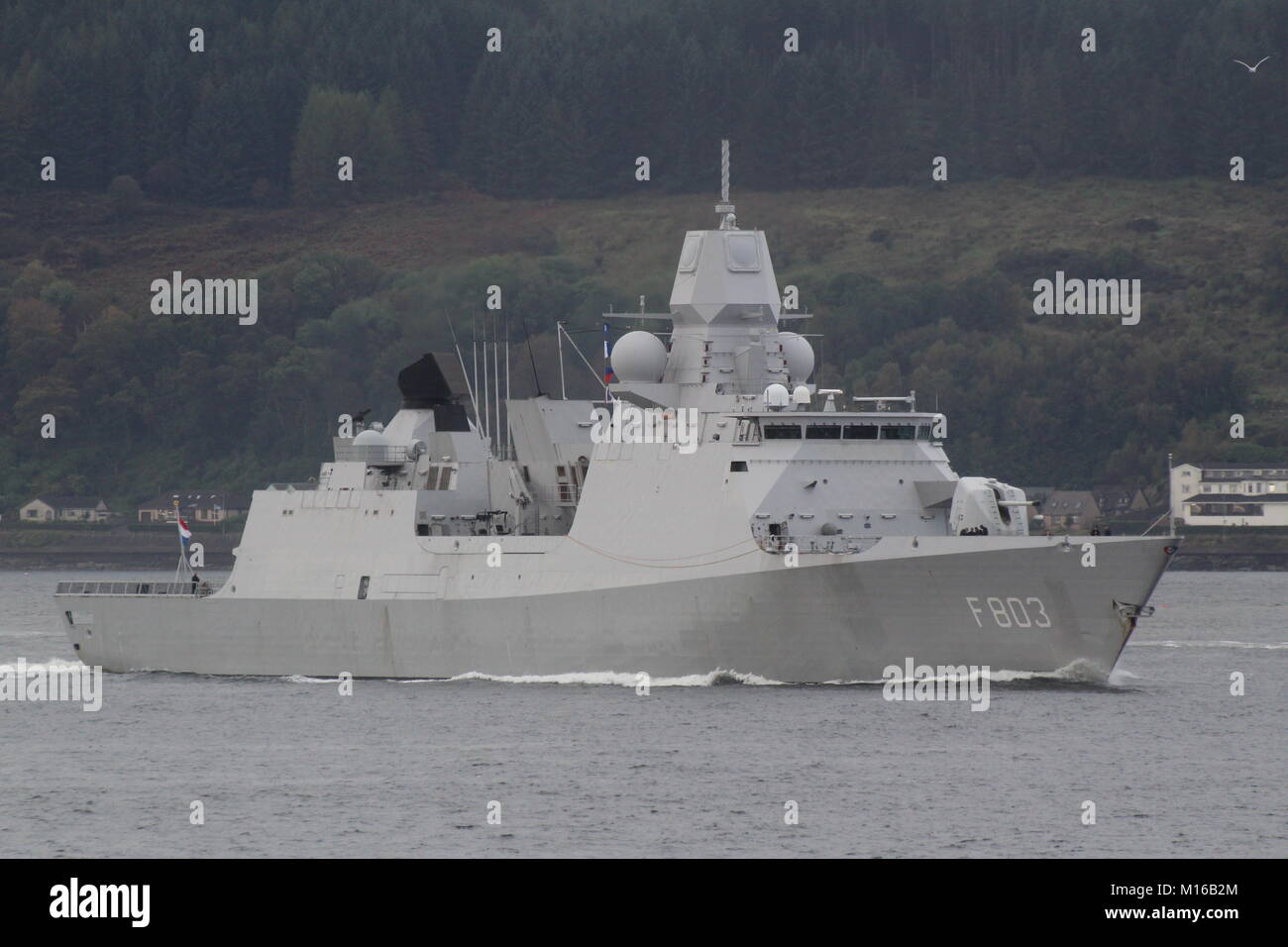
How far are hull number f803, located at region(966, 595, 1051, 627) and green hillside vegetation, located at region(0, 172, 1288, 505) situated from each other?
1623 inches

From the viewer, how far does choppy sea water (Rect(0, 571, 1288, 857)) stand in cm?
2300

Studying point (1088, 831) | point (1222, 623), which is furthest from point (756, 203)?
point (1088, 831)

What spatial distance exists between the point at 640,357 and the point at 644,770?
11779 mm

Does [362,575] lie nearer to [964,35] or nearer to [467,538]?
[467,538]

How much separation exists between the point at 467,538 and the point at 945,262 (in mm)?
68474

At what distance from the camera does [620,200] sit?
336 ft

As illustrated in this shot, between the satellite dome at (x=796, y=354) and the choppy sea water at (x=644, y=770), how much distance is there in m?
6.69

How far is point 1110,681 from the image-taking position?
3516 centimetres

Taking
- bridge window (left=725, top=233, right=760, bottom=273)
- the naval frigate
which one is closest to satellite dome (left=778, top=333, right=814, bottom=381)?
the naval frigate

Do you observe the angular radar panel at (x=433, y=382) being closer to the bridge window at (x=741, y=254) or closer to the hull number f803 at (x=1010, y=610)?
the bridge window at (x=741, y=254)

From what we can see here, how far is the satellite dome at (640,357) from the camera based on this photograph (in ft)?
123
